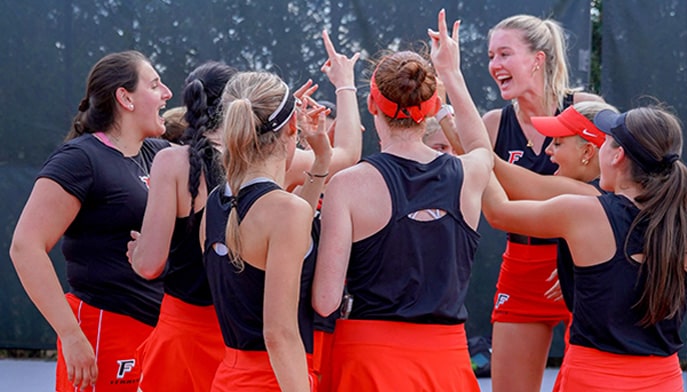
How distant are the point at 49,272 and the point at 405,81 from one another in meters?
1.33

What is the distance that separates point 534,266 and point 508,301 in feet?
0.58

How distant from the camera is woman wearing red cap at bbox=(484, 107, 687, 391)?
2.57 meters

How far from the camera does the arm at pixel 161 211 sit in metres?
2.74

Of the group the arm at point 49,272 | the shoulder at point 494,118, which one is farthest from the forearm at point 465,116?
the arm at point 49,272

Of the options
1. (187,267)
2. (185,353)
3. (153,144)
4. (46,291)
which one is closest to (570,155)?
(187,267)

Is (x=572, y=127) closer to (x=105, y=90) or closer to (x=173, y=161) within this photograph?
(x=173, y=161)

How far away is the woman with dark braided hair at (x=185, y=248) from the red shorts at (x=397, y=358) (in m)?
0.52

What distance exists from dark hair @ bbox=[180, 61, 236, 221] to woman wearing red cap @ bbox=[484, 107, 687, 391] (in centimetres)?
103

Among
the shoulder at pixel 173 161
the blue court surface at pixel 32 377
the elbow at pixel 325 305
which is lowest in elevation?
the blue court surface at pixel 32 377

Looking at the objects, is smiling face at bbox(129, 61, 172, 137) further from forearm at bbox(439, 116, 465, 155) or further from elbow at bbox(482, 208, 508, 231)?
elbow at bbox(482, 208, 508, 231)

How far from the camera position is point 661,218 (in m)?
2.58

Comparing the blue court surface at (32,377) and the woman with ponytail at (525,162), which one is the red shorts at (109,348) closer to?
the woman with ponytail at (525,162)

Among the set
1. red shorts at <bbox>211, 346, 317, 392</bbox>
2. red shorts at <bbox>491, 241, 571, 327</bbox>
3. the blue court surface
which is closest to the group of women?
red shorts at <bbox>211, 346, 317, 392</bbox>

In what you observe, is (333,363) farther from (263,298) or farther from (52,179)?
(52,179)
